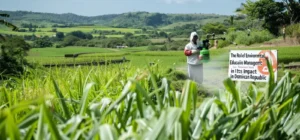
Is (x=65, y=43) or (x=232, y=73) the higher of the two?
(x=232, y=73)

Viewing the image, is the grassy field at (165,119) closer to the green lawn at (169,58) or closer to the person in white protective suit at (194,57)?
the green lawn at (169,58)

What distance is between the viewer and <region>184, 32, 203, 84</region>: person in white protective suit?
942 centimetres

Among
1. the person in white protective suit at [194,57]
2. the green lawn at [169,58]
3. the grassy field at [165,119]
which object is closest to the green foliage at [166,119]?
the grassy field at [165,119]

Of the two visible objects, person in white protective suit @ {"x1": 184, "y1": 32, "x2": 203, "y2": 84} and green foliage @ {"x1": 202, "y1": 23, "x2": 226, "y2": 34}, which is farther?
green foliage @ {"x1": 202, "y1": 23, "x2": 226, "y2": 34}

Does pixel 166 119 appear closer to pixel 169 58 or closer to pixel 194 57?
pixel 194 57

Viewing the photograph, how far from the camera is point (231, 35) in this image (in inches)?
1818

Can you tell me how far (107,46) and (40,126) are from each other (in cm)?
7073

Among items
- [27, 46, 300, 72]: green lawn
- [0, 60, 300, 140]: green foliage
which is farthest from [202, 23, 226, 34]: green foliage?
[0, 60, 300, 140]: green foliage

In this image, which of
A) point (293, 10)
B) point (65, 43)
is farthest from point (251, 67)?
point (65, 43)

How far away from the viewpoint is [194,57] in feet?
31.7

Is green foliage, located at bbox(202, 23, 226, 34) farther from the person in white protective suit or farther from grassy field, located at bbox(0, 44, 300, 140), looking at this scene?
grassy field, located at bbox(0, 44, 300, 140)

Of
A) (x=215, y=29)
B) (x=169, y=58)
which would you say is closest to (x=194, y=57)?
(x=169, y=58)

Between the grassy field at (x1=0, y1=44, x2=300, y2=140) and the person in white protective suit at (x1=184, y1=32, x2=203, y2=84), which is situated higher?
the grassy field at (x1=0, y1=44, x2=300, y2=140)

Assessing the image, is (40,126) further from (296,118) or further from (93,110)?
(296,118)
